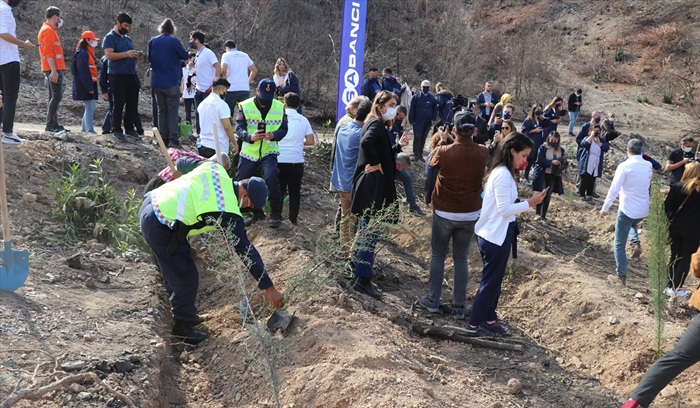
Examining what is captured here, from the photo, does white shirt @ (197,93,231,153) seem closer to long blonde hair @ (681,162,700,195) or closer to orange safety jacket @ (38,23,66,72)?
orange safety jacket @ (38,23,66,72)

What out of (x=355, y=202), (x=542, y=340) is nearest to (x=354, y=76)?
(x=355, y=202)

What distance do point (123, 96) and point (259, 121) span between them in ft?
9.94

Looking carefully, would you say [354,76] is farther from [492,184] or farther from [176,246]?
[176,246]

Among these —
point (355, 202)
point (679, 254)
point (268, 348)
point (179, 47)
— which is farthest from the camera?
point (179, 47)

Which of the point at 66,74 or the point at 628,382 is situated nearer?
the point at 628,382

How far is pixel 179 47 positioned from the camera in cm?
940

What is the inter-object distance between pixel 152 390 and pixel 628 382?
380 centimetres

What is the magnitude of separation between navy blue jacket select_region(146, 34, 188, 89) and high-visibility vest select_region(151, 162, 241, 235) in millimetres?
4498

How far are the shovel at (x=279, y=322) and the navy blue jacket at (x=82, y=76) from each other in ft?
18.5

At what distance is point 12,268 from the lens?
17.3 feet

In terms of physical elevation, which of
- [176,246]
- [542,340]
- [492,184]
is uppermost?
[492,184]

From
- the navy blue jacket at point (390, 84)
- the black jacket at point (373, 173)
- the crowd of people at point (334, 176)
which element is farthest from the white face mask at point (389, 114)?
the navy blue jacket at point (390, 84)

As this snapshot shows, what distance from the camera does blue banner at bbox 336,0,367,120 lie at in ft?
35.5

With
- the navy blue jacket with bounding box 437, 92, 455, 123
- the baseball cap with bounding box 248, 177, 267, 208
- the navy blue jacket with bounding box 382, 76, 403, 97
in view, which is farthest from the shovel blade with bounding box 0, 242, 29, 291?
the navy blue jacket with bounding box 437, 92, 455, 123
